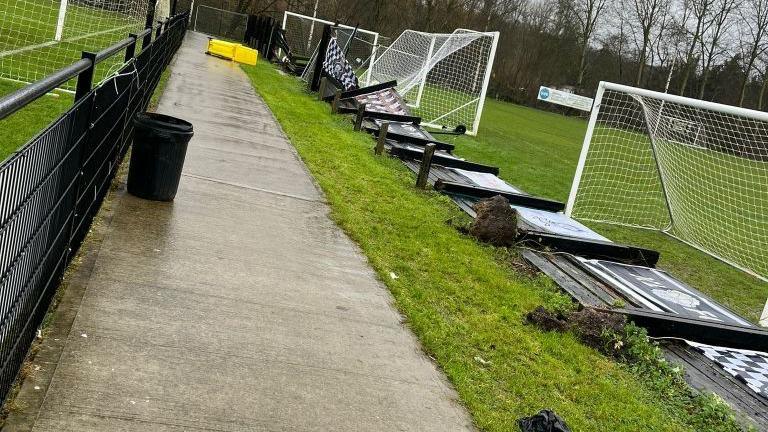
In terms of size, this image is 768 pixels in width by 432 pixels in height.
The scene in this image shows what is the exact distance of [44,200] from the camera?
3.90 m

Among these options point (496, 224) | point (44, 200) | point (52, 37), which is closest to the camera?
point (44, 200)

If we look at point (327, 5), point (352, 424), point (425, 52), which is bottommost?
point (352, 424)

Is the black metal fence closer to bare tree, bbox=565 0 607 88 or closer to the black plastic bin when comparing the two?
the black plastic bin

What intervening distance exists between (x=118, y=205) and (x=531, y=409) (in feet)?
13.8

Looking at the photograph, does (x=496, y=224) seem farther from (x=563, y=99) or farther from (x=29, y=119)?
(x=563, y=99)

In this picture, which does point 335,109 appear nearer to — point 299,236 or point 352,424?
point 299,236

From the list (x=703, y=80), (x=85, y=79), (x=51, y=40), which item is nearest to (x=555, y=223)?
(x=85, y=79)

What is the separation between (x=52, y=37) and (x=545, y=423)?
19628mm

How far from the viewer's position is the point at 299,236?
7.75m

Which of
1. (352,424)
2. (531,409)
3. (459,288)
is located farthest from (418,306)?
(352,424)

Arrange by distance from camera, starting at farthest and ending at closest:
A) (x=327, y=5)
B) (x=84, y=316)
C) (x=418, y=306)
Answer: (x=327, y=5)
(x=418, y=306)
(x=84, y=316)

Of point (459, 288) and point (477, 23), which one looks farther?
point (477, 23)

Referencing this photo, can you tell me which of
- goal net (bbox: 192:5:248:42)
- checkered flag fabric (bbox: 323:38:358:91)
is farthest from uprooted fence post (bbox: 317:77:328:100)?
goal net (bbox: 192:5:248:42)

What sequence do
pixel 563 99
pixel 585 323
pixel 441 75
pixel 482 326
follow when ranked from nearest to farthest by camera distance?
pixel 482 326 < pixel 585 323 < pixel 441 75 < pixel 563 99
